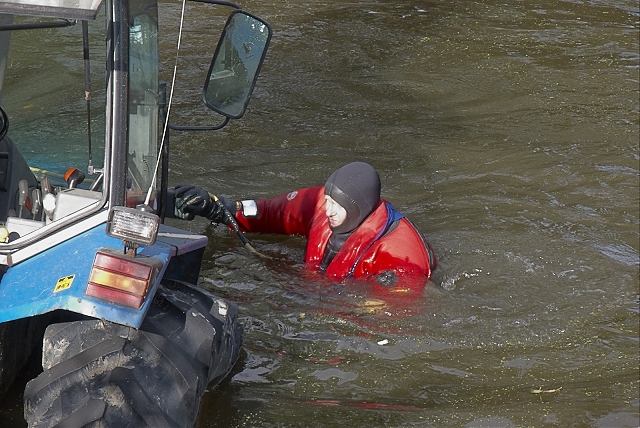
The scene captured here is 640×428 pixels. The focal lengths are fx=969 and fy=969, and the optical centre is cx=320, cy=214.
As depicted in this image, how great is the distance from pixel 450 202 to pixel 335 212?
6.96 feet

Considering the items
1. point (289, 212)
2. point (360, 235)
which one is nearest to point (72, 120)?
point (360, 235)

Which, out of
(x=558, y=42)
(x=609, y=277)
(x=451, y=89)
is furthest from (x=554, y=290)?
(x=558, y=42)

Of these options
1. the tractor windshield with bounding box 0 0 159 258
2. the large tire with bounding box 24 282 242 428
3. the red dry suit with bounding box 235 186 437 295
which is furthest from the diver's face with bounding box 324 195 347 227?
the large tire with bounding box 24 282 242 428

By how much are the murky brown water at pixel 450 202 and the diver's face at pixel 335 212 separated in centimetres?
42

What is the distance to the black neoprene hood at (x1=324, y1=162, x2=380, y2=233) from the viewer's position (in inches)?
242

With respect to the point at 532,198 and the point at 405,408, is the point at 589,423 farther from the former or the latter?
the point at 532,198

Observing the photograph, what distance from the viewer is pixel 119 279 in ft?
10.5

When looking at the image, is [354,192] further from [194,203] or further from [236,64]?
[236,64]

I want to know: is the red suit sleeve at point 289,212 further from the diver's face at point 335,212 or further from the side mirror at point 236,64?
the side mirror at point 236,64

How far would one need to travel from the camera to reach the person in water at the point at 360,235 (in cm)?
600

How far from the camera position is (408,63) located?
11.9 m

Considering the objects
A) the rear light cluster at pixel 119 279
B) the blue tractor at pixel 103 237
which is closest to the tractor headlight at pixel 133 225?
the blue tractor at pixel 103 237

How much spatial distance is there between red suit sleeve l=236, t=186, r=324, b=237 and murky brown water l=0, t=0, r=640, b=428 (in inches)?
8.8

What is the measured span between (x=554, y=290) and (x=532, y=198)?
1.73 meters
